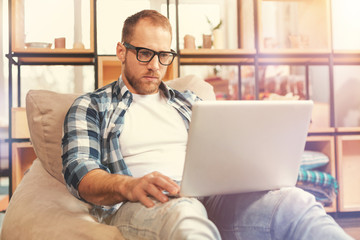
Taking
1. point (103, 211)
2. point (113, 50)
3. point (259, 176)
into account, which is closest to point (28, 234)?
point (103, 211)

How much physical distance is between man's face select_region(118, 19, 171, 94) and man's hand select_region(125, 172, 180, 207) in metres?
0.56

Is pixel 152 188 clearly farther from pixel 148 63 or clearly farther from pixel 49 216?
pixel 148 63

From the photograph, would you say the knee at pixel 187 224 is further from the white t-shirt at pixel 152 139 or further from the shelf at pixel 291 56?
the shelf at pixel 291 56

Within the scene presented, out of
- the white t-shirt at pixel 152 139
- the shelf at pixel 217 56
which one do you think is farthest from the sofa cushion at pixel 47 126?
the shelf at pixel 217 56

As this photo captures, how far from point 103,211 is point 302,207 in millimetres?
577

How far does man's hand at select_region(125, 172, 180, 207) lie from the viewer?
81cm

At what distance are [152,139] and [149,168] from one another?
0.10m

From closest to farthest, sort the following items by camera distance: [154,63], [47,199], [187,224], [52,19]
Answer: [187,224] < [47,199] < [154,63] < [52,19]

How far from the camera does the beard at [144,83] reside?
135 centimetres

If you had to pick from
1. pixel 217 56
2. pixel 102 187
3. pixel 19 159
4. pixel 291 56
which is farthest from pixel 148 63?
pixel 291 56

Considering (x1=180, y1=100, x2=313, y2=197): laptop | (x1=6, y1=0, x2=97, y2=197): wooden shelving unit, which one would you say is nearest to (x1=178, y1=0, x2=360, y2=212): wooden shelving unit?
(x1=6, y1=0, x2=97, y2=197): wooden shelving unit

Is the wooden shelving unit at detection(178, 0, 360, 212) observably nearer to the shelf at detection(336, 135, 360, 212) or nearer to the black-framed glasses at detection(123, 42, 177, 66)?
the shelf at detection(336, 135, 360, 212)

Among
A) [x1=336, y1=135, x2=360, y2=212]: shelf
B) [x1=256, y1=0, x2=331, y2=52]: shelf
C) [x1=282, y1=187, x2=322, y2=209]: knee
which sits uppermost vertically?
[x1=256, y1=0, x2=331, y2=52]: shelf

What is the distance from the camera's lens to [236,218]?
3.13 ft
